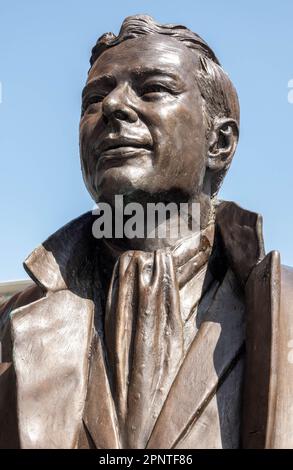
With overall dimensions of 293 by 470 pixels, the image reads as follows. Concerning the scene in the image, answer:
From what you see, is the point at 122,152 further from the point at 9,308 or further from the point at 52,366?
the point at 9,308

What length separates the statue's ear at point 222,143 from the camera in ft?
14.1

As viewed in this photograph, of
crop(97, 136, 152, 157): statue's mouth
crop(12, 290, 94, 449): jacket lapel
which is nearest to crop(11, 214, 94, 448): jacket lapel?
crop(12, 290, 94, 449): jacket lapel

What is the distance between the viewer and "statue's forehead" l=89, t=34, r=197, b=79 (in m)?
4.11

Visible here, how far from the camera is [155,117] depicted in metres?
4.01

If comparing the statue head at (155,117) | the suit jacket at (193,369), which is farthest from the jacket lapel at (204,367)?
the statue head at (155,117)

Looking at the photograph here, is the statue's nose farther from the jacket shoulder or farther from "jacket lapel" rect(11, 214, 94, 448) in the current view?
the jacket shoulder

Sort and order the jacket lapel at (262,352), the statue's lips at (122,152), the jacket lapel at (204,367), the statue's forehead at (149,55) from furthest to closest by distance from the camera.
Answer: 1. the statue's forehead at (149,55)
2. the statue's lips at (122,152)
3. the jacket lapel at (204,367)
4. the jacket lapel at (262,352)

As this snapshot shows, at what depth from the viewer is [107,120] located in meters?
4.10

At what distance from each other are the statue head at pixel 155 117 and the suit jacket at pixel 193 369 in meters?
0.32

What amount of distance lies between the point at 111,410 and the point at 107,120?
1212mm

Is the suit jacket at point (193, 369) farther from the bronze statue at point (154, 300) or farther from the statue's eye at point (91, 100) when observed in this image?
the statue's eye at point (91, 100)

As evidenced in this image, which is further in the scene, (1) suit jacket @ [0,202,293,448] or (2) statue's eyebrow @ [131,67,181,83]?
(2) statue's eyebrow @ [131,67,181,83]

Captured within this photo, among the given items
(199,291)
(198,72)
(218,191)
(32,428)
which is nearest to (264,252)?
(199,291)
